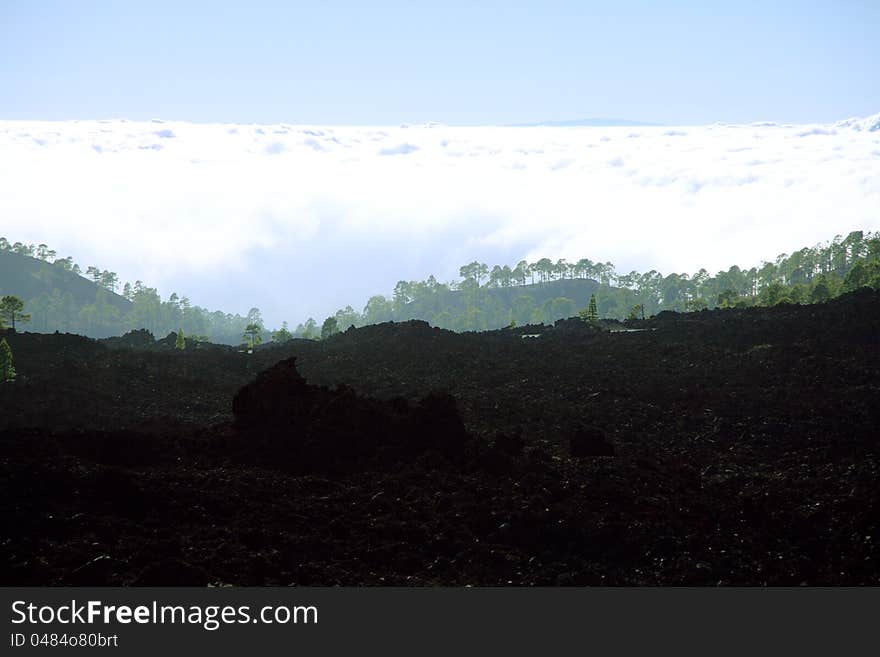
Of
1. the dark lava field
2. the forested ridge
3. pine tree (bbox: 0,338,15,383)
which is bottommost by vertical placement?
the dark lava field

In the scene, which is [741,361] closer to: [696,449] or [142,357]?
[696,449]

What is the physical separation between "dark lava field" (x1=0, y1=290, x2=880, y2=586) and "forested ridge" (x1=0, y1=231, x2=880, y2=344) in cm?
8682

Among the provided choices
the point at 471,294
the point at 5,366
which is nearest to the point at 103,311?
the point at 471,294

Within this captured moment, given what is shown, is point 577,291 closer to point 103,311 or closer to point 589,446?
point 103,311

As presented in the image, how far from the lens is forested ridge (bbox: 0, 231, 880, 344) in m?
120

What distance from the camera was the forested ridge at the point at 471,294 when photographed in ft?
393

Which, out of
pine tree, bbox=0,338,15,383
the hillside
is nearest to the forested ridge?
the hillside

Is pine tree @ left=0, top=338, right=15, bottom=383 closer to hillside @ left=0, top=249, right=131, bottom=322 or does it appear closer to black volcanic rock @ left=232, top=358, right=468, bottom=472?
black volcanic rock @ left=232, top=358, right=468, bottom=472

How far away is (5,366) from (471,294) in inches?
5323

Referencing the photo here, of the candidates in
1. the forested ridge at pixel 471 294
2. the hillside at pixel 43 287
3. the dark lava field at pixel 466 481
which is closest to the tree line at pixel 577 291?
the forested ridge at pixel 471 294

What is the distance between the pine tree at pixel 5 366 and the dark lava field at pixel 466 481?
5.13ft

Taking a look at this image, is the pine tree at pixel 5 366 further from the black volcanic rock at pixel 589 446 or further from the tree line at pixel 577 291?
the tree line at pixel 577 291

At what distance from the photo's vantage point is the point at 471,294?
162 metres
